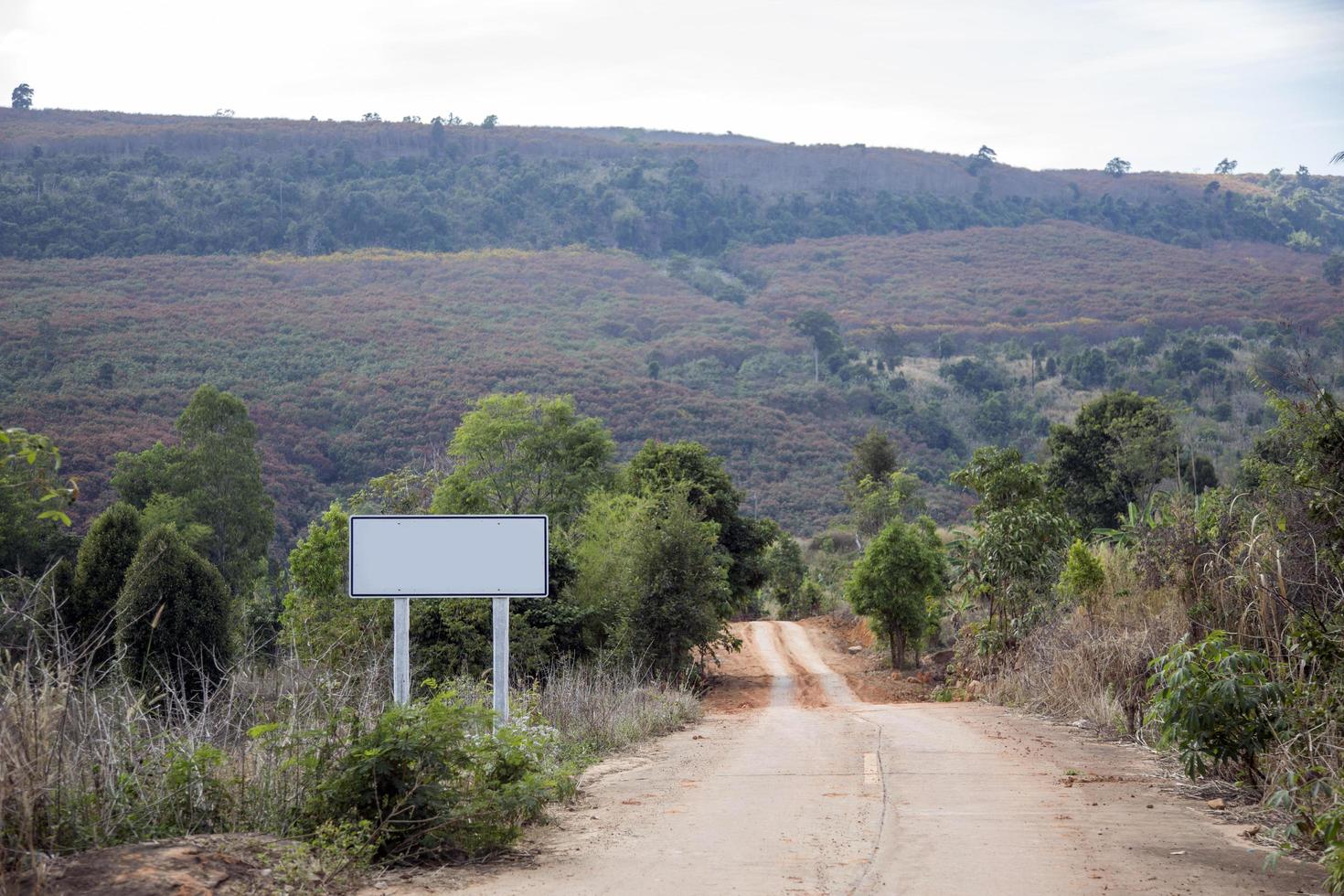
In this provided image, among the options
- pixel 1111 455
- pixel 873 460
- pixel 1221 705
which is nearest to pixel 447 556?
pixel 1221 705

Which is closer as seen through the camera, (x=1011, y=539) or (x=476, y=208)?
(x=1011, y=539)

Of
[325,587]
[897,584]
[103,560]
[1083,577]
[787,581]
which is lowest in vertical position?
[787,581]

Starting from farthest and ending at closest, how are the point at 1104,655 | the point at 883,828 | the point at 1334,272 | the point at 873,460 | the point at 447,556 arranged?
the point at 1334,272 → the point at 873,460 → the point at 1104,655 → the point at 447,556 → the point at 883,828

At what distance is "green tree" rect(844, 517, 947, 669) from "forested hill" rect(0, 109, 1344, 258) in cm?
10184

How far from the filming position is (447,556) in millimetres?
8602

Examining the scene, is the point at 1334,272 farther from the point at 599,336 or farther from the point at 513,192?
the point at 513,192

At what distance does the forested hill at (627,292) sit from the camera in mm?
80875

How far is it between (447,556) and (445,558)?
0.06 ft

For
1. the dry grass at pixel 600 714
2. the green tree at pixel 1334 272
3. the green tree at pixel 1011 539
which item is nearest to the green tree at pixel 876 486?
the green tree at pixel 1011 539

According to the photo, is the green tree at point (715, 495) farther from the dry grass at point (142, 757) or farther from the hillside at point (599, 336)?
the hillside at point (599, 336)

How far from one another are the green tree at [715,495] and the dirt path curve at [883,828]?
23529mm

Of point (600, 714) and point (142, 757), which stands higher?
point (142, 757)

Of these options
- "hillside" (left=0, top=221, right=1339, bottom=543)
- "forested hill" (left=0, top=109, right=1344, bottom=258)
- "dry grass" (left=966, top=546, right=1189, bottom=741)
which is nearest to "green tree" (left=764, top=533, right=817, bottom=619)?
"hillside" (left=0, top=221, right=1339, bottom=543)

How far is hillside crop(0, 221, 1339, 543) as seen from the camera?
3007 inches
